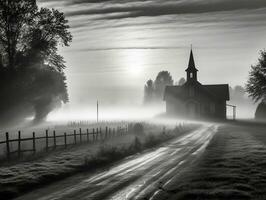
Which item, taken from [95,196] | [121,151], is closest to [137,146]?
[121,151]

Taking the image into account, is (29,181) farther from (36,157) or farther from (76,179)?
(36,157)

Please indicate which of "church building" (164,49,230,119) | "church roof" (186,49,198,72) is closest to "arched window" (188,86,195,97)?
"church building" (164,49,230,119)

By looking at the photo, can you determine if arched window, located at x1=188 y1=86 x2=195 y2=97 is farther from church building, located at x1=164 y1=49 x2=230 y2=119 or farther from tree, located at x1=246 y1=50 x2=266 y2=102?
tree, located at x1=246 y1=50 x2=266 y2=102

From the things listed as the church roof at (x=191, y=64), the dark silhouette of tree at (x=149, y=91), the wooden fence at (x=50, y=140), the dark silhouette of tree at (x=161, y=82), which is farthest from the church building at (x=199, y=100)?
the dark silhouette of tree at (x=149, y=91)

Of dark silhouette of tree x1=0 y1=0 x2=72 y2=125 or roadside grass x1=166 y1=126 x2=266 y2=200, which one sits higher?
dark silhouette of tree x1=0 y1=0 x2=72 y2=125

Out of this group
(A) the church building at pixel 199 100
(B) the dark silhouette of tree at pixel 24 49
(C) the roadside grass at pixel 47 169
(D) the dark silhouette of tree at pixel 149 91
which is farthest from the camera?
(D) the dark silhouette of tree at pixel 149 91

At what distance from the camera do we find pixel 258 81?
63.2 metres

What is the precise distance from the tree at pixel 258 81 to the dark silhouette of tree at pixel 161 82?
7176 cm

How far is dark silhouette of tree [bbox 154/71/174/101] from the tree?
71.8 meters

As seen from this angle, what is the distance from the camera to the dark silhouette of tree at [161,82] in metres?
137

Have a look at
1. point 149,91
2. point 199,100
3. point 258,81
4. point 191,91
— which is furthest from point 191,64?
point 149,91

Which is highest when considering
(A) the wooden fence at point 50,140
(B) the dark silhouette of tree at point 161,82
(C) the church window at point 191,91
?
(B) the dark silhouette of tree at point 161,82

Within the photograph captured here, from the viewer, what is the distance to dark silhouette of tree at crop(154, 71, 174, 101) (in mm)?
137000

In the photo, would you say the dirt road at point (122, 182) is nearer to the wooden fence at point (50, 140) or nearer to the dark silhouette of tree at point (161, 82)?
the wooden fence at point (50, 140)
